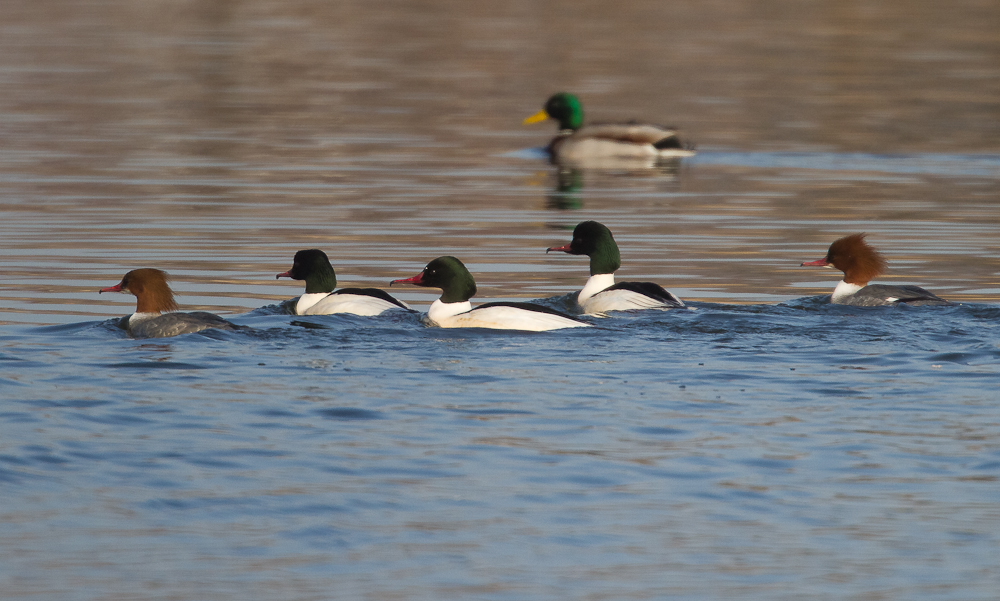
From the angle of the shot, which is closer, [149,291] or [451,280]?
[149,291]

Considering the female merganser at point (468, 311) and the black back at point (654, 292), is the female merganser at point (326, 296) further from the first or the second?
the black back at point (654, 292)

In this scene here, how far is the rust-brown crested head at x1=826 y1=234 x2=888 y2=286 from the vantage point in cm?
1296

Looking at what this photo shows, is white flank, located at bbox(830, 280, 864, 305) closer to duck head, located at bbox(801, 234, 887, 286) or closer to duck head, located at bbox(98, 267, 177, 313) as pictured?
duck head, located at bbox(801, 234, 887, 286)

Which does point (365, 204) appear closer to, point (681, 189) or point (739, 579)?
point (681, 189)

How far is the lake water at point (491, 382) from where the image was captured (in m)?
6.32

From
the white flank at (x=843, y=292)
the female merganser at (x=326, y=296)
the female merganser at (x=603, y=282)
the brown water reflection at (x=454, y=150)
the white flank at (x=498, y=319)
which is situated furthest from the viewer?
the brown water reflection at (x=454, y=150)

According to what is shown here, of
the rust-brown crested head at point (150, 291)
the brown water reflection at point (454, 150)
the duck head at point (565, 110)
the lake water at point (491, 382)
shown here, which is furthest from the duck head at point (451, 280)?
the duck head at point (565, 110)

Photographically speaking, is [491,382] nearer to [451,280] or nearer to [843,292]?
[451,280]

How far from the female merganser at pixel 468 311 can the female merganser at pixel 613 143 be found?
539 inches

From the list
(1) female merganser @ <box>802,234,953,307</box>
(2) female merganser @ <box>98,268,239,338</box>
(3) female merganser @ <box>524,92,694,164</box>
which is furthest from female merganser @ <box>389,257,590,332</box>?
(3) female merganser @ <box>524,92,694,164</box>

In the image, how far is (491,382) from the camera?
31.1 feet

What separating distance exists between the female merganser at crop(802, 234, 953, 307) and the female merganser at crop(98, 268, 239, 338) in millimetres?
5232

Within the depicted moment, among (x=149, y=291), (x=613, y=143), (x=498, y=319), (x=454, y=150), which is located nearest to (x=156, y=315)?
(x=149, y=291)

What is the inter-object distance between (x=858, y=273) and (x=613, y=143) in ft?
43.8
